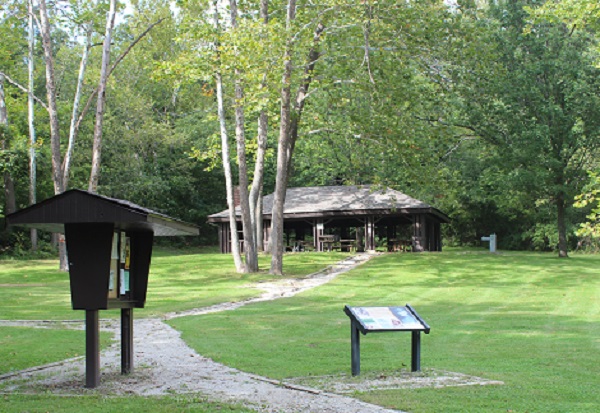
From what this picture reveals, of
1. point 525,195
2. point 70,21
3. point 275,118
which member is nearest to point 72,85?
point 70,21

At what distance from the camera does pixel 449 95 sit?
92.7 ft

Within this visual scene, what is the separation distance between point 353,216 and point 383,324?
2945 cm

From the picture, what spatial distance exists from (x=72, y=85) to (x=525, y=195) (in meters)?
27.0

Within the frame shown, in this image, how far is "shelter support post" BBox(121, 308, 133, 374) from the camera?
354 inches

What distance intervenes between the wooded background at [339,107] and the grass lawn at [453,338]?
10.6 feet

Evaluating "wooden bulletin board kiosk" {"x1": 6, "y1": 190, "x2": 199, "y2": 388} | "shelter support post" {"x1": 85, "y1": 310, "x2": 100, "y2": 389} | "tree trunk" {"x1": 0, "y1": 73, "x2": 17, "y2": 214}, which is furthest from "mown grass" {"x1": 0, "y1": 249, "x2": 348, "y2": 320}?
"shelter support post" {"x1": 85, "y1": 310, "x2": 100, "y2": 389}

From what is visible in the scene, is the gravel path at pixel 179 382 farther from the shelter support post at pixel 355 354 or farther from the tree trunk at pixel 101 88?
the tree trunk at pixel 101 88

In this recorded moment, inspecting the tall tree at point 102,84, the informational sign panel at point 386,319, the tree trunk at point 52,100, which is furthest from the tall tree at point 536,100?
the informational sign panel at point 386,319

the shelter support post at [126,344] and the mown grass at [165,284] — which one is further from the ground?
the shelter support post at [126,344]

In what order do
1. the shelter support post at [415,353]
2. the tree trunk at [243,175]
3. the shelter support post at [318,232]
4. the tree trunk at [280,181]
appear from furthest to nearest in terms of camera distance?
the shelter support post at [318,232], the tree trunk at [243,175], the tree trunk at [280,181], the shelter support post at [415,353]

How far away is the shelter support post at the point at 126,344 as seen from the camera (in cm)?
899

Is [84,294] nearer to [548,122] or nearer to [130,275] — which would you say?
[130,275]

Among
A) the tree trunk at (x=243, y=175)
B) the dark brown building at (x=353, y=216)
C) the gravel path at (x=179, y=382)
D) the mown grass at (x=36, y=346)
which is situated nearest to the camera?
the gravel path at (x=179, y=382)

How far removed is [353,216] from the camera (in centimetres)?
3822
